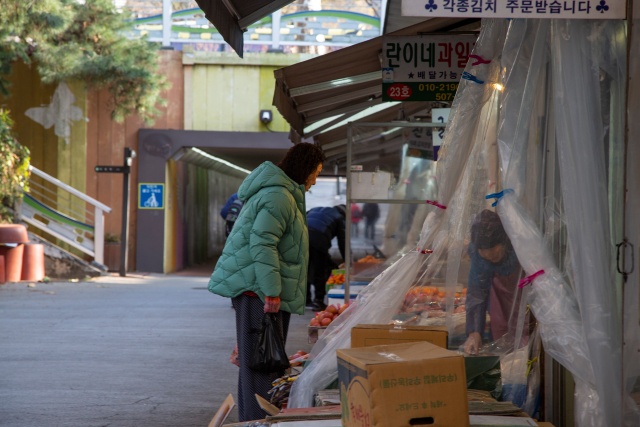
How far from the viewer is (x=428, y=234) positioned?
511 cm

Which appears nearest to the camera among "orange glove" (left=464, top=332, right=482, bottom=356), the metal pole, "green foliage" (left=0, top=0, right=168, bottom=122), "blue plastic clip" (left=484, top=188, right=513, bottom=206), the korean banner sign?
"blue plastic clip" (left=484, top=188, right=513, bottom=206)

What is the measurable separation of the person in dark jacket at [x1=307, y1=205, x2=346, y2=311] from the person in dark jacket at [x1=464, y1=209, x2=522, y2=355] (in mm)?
9352

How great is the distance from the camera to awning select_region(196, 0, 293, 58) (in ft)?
23.1

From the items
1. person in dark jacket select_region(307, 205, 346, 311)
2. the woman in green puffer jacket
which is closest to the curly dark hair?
the woman in green puffer jacket

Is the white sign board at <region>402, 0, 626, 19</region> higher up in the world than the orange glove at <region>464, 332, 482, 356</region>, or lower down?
higher up

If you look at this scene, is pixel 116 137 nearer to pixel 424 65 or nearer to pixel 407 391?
pixel 424 65

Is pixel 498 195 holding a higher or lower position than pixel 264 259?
higher

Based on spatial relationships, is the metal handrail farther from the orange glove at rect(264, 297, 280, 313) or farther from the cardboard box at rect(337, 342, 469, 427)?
the cardboard box at rect(337, 342, 469, 427)

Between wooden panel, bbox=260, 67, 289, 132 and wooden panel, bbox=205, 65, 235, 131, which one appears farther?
wooden panel, bbox=205, 65, 235, 131

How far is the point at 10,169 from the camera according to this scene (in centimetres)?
1959

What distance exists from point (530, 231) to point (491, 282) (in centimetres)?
54

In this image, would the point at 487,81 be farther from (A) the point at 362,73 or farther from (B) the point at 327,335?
(A) the point at 362,73

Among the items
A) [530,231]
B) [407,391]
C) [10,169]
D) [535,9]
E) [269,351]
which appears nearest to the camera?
[407,391]

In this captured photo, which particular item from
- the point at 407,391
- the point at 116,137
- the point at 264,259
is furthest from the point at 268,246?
the point at 116,137
